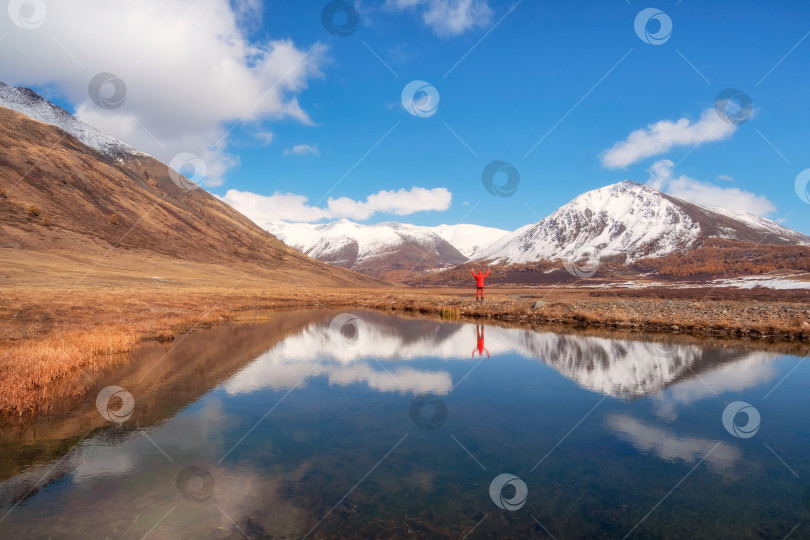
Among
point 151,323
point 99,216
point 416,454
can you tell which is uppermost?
point 99,216

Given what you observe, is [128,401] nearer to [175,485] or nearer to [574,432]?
[175,485]

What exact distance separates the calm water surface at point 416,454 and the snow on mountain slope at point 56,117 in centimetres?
18421

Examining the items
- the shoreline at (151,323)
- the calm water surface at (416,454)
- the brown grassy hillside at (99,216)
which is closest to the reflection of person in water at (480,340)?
the shoreline at (151,323)

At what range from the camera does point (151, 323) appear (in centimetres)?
3609

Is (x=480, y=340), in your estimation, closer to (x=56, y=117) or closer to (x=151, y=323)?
(x=151, y=323)

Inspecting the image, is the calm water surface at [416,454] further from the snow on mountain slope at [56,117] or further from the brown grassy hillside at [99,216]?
the snow on mountain slope at [56,117]

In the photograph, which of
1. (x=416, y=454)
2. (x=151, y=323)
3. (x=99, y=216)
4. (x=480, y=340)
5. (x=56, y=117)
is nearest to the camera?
(x=416, y=454)

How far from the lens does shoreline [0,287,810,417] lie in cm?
1848

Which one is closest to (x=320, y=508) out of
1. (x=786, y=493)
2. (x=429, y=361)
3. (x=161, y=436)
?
(x=161, y=436)

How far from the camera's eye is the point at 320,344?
34.1 metres

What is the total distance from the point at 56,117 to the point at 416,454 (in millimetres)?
222525

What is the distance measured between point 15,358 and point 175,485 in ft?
49.7

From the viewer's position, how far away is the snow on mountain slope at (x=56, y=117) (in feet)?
501

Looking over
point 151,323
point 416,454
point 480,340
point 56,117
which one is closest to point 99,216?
point 151,323
